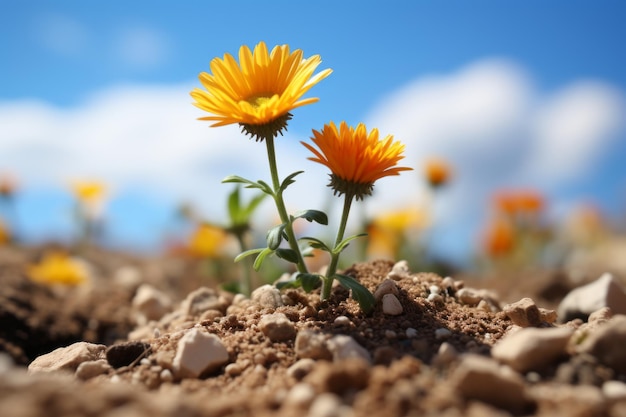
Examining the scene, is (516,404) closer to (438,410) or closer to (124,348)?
(438,410)

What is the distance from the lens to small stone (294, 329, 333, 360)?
2029mm

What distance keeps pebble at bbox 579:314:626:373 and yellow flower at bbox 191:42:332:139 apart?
133cm

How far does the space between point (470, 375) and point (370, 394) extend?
0.86ft

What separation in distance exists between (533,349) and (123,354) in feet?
4.77

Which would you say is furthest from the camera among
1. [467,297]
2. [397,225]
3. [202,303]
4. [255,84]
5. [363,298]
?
[397,225]

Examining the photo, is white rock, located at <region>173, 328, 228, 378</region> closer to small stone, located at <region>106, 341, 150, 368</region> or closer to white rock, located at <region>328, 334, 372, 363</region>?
small stone, located at <region>106, 341, 150, 368</region>

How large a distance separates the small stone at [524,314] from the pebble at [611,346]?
1.92 feet

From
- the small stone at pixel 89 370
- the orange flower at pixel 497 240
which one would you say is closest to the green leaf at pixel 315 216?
the small stone at pixel 89 370

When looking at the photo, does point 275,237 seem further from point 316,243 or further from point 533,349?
point 533,349

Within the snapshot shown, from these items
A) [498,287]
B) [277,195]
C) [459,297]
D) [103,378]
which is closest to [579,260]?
[498,287]

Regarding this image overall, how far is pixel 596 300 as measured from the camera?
3273 mm

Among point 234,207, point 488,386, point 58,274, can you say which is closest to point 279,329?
point 488,386

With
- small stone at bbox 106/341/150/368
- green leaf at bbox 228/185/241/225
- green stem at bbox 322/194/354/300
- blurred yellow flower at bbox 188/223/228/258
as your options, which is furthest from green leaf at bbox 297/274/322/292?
blurred yellow flower at bbox 188/223/228/258

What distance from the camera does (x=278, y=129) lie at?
2445 mm
